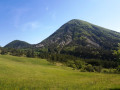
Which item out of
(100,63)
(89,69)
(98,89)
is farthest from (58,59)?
(98,89)

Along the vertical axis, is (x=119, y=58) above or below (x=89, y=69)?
above

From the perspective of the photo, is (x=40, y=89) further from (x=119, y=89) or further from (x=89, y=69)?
(x=89, y=69)

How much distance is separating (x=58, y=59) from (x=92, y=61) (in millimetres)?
63829

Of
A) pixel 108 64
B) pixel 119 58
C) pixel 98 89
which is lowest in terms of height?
pixel 108 64

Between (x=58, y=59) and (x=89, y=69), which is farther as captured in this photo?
(x=58, y=59)

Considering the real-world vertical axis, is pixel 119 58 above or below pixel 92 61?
above

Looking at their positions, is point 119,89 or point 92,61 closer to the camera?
point 119,89

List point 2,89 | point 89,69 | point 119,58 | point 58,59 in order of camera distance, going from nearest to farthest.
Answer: point 2,89
point 119,58
point 89,69
point 58,59

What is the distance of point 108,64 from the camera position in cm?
16688

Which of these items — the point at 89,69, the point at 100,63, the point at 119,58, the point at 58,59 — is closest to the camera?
the point at 119,58

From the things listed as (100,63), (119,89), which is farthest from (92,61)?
(119,89)

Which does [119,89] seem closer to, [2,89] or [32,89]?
[32,89]

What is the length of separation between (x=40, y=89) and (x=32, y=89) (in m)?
1.84

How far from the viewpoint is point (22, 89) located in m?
23.5
